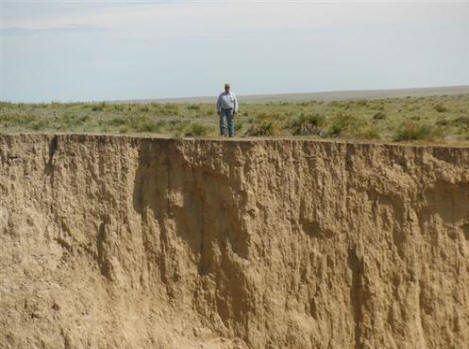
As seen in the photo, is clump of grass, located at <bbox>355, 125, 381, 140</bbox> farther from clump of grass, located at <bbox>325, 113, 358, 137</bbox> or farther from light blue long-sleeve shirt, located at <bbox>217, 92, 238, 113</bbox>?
light blue long-sleeve shirt, located at <bbox>217, 92, 238, 113</bbox>

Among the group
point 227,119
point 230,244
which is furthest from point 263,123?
point 230,244

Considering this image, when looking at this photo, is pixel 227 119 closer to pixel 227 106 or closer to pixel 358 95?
pixel 227 106

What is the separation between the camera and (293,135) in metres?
17.5

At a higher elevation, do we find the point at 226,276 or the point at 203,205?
the point at 203,205

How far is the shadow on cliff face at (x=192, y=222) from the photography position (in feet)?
46.1

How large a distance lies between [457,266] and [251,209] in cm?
390

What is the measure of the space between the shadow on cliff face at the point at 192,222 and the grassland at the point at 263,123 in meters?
2.16

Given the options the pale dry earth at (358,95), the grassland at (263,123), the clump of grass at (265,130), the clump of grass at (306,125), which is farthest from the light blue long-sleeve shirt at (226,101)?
the pale dry earth at (358,95)

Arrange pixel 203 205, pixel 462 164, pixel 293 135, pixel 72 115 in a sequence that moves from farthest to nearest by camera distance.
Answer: pixel 72 115
pixel 293 135
pixel 203 205
pixel 462 164

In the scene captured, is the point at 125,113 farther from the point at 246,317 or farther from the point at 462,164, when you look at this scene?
the point at 462,164

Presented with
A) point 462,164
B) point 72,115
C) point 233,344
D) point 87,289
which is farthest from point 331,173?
point 72,115

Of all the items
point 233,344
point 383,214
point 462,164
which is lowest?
point 233,344

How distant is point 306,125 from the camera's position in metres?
18.2

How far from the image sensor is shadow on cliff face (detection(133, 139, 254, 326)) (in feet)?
46.1
